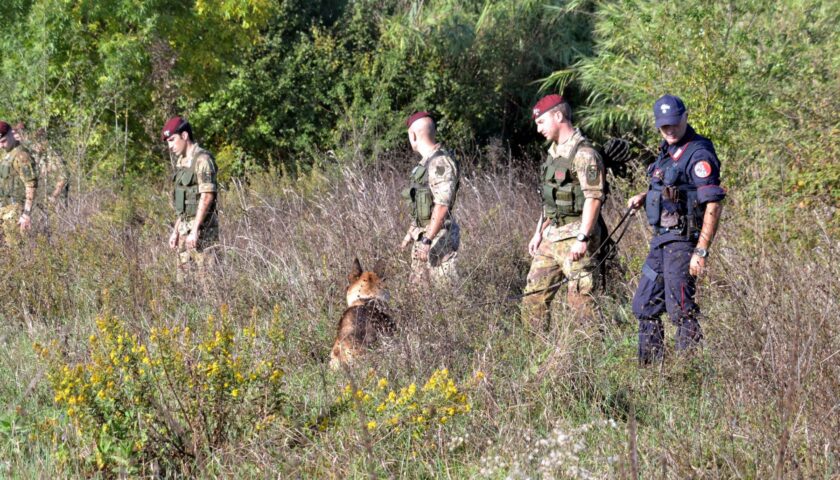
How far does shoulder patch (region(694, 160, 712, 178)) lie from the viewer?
426 cm

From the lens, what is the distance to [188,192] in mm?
6555

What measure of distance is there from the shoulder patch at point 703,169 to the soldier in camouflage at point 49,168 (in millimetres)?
5750

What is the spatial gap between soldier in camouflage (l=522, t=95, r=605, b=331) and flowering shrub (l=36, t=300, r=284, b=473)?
1903mm

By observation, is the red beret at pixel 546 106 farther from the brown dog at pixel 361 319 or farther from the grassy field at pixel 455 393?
the brown dog at pixel 361 319

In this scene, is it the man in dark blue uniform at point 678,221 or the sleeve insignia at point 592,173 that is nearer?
the man in dark blue uniform at point 678,221

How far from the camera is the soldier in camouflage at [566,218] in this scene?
4.86 meters

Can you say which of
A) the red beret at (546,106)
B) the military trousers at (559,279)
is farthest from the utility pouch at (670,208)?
the red beret at (546,106)

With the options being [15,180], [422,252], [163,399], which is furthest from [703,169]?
[15,180]

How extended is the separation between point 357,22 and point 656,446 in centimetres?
1616

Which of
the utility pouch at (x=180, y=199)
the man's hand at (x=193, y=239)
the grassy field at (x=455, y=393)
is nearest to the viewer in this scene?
the grassy field at (x=455, y=393)

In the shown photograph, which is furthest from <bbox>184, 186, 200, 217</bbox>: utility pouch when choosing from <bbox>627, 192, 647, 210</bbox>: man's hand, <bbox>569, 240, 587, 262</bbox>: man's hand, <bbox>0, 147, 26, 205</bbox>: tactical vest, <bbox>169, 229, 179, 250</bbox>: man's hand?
<bbox>627, 192, 647, 210</bbox>: man's hand

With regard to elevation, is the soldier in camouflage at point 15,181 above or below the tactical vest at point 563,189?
above

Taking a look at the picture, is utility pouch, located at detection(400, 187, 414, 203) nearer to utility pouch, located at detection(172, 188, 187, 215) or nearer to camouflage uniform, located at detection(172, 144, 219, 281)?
Result: camouflage uniform, located at detection(172, 144, 219, 281)

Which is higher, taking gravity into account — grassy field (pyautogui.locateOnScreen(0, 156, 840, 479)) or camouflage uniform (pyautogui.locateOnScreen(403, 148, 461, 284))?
camouflage uniform (pyautogui.locateOnScreen(403, 148, 461, 284))
